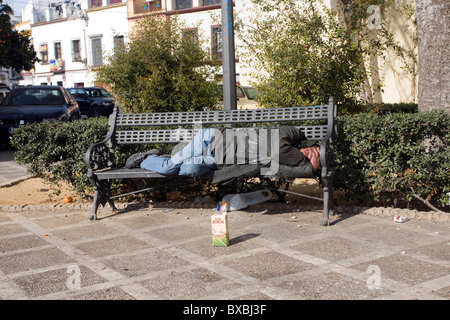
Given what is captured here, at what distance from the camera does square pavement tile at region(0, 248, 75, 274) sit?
14.2ft

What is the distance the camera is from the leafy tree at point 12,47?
20.5 metres

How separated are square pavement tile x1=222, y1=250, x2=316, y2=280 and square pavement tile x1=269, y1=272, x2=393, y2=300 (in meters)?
0.15

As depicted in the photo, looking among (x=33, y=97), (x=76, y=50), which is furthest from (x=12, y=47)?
(x=76, y=50)

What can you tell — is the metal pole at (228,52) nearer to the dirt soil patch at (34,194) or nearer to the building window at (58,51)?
the dirt soil patch at (34,194)

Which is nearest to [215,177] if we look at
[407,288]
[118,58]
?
[407,288]

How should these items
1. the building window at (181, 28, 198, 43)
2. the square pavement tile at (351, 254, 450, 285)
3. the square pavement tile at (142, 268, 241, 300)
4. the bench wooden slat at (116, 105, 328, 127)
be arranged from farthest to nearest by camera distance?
1. the building window at (181, 28, 198, 43)
2. the bench wooden slat at (116, 105, 328, 127)
3. the square pavement tile at (351, 254, 450, 285)
4. the square pavement tile at (142, 268, 241, 300)

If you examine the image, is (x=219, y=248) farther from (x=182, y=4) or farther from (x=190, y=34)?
(x=182, y=4)

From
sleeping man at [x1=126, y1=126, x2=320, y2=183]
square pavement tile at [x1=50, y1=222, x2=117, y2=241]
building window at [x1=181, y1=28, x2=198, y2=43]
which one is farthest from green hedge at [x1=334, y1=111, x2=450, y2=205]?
building window at [x1=181, y1=28, x2=198, y2=43]

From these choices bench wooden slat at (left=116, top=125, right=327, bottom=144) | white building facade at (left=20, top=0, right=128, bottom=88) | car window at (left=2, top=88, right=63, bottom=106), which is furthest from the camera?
white building facade at (left=20, top=0, right=128, bottom=88)

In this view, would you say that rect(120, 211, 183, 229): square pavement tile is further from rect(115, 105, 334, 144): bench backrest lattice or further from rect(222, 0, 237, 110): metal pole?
rect(222, 0, 237, 110): metal pole

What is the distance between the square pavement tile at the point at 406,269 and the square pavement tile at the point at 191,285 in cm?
103

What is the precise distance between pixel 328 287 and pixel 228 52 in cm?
364
